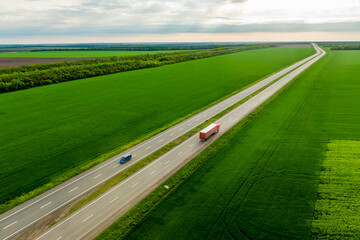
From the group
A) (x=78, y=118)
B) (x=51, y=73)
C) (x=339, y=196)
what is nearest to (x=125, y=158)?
(x=78, y=118)

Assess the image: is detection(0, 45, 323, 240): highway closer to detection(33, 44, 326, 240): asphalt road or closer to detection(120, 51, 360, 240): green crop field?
detection(33, 44, 326, 240): asphalt road

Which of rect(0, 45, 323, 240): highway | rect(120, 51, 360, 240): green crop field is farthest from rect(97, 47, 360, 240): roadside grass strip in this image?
rect(0, 45, 323, 240): highway

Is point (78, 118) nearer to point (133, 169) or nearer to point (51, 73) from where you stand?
point (133, 169)

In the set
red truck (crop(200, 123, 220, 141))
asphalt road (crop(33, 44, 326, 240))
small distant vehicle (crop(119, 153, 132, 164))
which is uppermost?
red truck (crop(200, 123, 220, 141))

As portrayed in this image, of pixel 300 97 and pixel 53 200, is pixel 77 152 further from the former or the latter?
pixel 300 97

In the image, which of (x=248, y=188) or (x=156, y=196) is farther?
(x=248, y=188)
